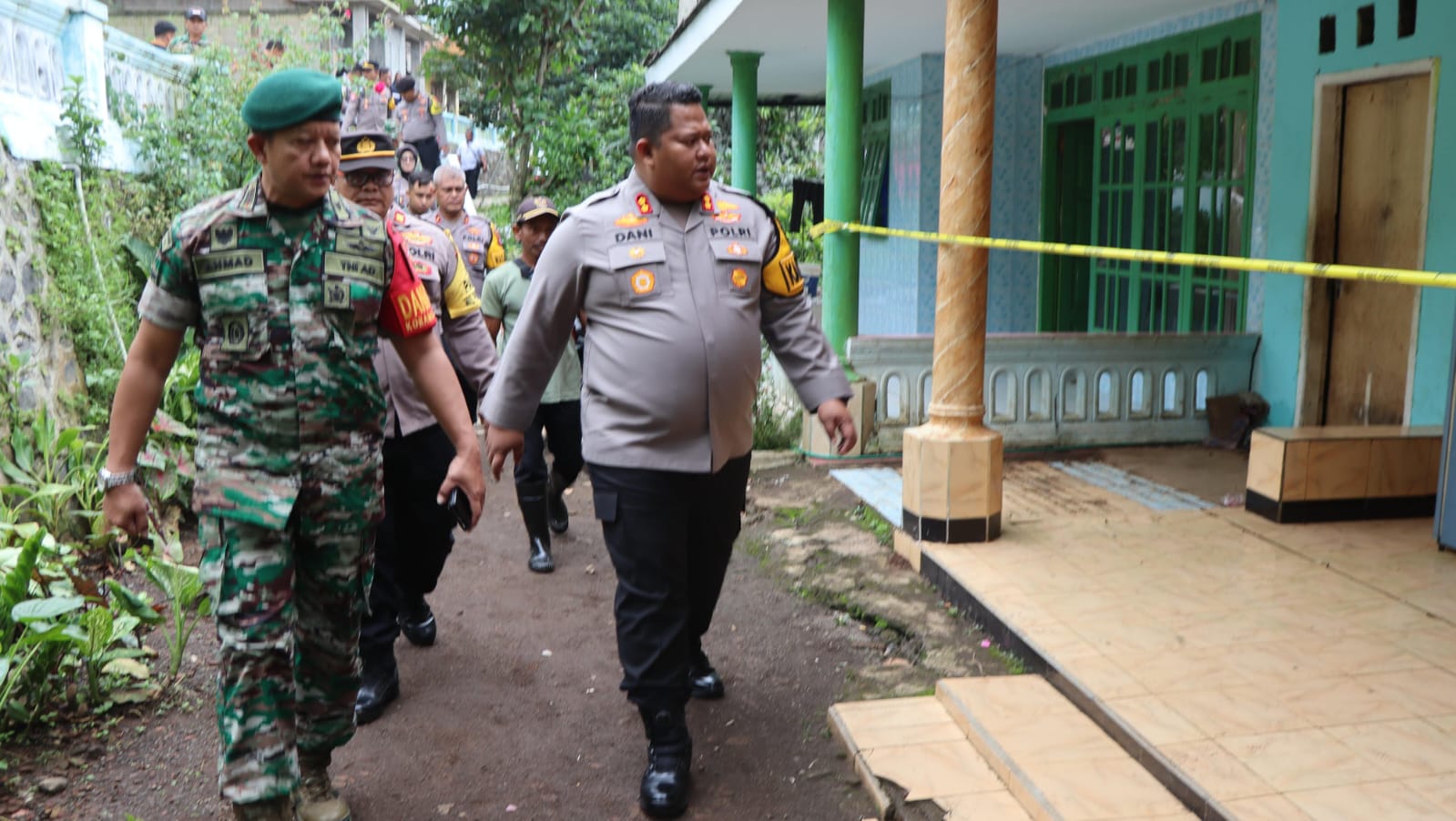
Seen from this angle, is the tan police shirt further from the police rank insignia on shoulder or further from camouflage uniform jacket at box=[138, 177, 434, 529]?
the police rank insignia on shoulder

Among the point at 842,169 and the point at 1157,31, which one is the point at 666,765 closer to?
the point at 842,169

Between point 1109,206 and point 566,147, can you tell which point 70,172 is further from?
point 566,147

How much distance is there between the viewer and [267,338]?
297cm

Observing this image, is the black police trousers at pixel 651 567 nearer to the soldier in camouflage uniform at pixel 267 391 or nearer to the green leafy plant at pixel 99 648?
the soldier in camouflage uniform at pixel 267 391

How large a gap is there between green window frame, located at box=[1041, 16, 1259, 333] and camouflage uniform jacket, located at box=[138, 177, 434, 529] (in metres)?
6.65

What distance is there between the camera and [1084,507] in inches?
252

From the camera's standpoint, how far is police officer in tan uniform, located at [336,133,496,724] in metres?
4.16

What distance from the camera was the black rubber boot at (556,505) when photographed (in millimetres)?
6387

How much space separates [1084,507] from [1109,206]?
4306 mm

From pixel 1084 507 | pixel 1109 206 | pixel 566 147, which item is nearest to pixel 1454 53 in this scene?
pixel 1084 507

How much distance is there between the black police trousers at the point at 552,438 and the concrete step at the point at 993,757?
2.35m

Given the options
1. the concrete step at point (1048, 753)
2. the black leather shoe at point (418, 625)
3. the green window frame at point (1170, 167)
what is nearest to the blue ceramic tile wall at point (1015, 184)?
the green window frame at point (1170, 167)

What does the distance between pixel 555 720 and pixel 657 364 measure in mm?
1415

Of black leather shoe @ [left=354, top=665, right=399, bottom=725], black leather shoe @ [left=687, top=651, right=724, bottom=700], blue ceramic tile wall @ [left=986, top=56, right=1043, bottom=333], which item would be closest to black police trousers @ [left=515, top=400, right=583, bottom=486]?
black leather shoe @ [left=354, top=665, right=399, bottom=725]
